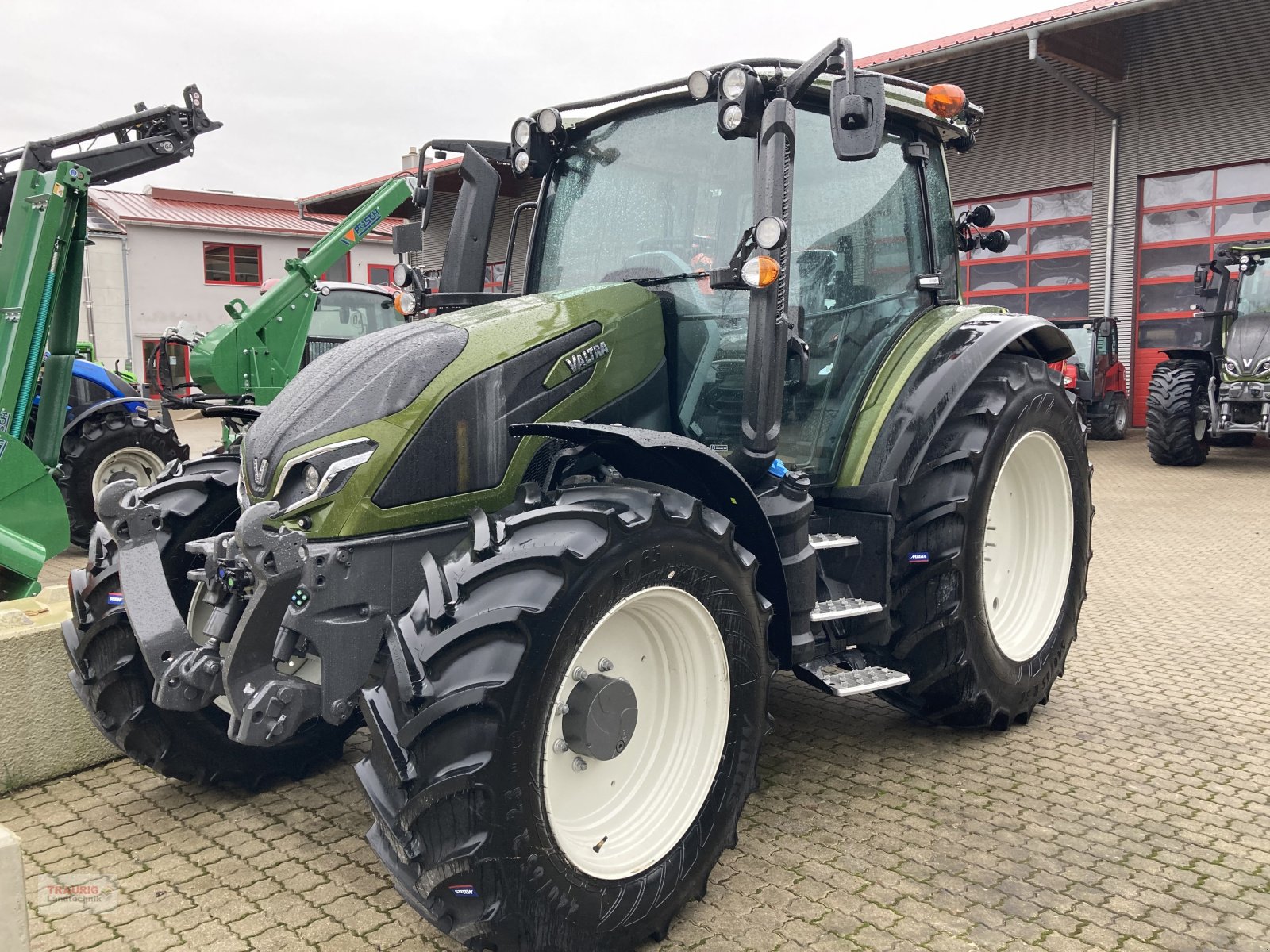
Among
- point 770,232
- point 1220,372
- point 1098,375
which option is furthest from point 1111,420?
point 770,232

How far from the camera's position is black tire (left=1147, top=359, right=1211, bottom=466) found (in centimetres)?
1218

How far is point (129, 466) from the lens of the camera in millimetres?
8320

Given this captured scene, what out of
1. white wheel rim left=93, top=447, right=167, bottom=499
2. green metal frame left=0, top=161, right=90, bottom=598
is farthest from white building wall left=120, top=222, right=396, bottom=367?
green metal frame left=0, top=161, right=90, bottom=598

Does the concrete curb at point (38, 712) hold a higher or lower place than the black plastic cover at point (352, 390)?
lower

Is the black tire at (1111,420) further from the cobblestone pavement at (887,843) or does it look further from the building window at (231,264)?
the building window at (231,264)

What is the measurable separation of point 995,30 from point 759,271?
13.9 metres

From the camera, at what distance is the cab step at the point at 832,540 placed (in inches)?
136

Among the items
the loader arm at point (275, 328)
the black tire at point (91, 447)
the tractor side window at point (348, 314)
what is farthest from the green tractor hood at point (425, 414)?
the tractor side window at point (348, 314)

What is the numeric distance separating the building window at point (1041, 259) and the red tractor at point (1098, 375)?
1.17 meters

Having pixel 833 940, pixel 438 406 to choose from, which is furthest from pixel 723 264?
pixel 833 940

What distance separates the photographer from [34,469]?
5.97 metres

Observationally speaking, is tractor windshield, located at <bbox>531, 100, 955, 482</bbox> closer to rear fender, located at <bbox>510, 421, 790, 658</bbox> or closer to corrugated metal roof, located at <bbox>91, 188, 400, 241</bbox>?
rear fender, located at <bbox>510, 421, 790, 658</bbox>

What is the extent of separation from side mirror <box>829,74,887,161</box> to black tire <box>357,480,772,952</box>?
44.9 inches

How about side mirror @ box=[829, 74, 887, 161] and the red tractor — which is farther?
the red tractor
